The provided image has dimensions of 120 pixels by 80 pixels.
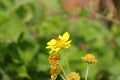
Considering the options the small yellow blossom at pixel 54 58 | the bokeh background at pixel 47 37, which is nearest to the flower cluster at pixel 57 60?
the small yellow blossom at pixel 54 58

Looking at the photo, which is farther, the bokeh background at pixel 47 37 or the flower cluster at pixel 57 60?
the bokeh background at pixel 47 37

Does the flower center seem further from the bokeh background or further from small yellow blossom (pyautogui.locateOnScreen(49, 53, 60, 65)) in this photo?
the bokeh background

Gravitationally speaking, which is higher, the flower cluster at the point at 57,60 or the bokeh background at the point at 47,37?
the bokeh background at the point at 47,37

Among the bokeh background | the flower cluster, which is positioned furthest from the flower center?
the bokeh background

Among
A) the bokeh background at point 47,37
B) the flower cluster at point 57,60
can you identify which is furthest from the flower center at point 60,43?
the bokeh background at point 47,37

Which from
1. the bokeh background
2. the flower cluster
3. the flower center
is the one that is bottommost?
the flower cluster

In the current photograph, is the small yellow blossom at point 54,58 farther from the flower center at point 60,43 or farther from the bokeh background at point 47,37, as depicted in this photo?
the bokeh background at point 47,37

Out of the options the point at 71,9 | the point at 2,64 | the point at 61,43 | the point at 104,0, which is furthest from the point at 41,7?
the point at 61,43

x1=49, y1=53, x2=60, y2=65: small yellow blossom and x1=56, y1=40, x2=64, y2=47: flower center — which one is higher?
x1=56, y1=40, x2=64, y2=47: flower center

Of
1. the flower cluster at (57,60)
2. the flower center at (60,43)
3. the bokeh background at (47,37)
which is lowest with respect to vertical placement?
the flower cluster at (57,60)
